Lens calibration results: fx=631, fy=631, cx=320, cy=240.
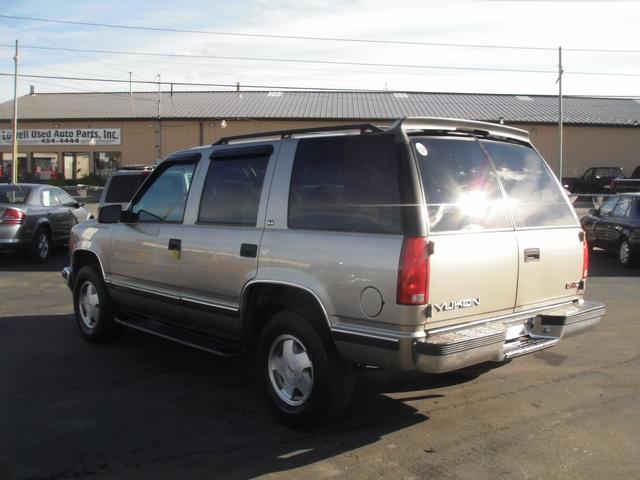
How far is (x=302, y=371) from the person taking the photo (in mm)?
4363

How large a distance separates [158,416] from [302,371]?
3.89 ft

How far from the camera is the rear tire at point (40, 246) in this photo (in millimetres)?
12548

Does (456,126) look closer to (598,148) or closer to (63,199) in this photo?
(63,199)

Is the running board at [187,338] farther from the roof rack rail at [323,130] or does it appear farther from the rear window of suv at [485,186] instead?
the rear window of suv at [485,186]

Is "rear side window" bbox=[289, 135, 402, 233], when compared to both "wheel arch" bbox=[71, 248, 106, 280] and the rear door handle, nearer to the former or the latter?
the rear door handle

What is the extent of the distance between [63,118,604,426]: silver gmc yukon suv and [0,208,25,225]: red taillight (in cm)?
794

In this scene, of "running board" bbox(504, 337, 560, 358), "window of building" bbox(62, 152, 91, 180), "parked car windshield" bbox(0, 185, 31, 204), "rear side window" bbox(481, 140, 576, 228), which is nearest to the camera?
"running board" bbox(504, 337, 560, 358)

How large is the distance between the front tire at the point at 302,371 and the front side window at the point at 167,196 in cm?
162

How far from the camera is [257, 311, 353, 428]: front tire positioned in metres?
4.16

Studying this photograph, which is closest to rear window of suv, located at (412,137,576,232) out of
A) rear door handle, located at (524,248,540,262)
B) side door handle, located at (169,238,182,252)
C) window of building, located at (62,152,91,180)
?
rear door handle, located at (524,248,540,262)

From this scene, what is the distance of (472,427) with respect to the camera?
443cm

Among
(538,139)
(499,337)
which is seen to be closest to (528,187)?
(499,337)

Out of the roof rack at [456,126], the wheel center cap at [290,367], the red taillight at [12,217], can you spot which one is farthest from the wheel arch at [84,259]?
the red taillight at [12,217]

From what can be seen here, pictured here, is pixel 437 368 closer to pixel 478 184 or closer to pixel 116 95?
pixel 478 184
